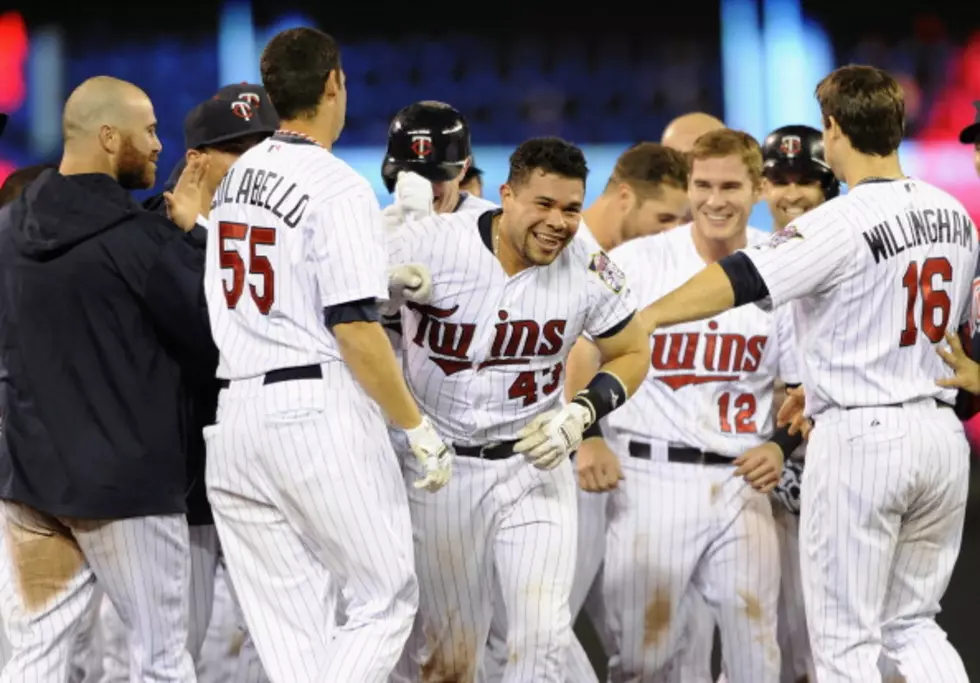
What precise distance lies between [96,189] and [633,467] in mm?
1930

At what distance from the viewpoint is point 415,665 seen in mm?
4582

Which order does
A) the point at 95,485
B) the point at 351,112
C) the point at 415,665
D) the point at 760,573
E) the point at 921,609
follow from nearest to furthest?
1. the point at 95,485
2. the point at 921,609
3. the point at 415,665
4. the point at 760,573
5. the point at 351,112

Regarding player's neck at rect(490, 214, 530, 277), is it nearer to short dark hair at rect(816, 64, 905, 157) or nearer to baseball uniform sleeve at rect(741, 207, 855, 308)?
baseball uniform sleeve at rect(741, 207, 855, 308)

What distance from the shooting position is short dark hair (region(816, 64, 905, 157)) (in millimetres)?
4195

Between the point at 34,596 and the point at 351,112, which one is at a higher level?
the point at 351,112

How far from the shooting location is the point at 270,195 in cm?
386

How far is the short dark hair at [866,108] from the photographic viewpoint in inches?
165

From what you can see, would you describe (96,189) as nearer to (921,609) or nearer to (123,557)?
(123,557)

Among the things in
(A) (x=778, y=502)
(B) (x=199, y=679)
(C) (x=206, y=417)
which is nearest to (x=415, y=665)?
(B) (x=199, y=679)

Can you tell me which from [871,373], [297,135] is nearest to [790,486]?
[871,373]

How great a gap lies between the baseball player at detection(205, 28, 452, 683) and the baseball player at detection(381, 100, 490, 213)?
907 millimetres

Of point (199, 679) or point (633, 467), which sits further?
point (633, 467)

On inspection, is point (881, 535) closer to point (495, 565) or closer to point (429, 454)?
point (495, 565)

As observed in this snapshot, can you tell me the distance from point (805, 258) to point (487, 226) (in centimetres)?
89
